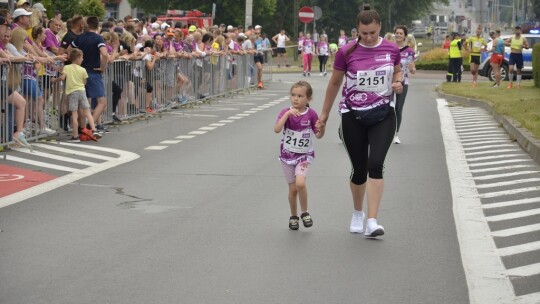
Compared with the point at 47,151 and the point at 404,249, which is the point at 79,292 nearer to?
the point at 404,249

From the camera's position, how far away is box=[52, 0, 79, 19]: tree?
4759 centimetres

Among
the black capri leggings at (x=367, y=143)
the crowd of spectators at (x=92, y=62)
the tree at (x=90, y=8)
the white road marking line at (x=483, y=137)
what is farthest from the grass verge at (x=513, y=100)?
the tree at (x=90, y=8)

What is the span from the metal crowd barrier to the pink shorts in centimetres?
693

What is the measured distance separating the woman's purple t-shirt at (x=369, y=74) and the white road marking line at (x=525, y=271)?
6.19ft

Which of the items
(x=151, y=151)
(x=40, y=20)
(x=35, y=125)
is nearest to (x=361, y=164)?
(x=151, y=151)

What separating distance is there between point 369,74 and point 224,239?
1.68m

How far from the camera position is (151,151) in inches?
655

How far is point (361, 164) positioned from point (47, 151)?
7459 mm

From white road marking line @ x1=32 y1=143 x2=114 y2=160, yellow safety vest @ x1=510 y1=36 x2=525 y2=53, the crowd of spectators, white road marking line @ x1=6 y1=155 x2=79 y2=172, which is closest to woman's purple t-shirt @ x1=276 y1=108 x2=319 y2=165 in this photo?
white road marking line @ x1=6 y1=155 x2=79 y2=172

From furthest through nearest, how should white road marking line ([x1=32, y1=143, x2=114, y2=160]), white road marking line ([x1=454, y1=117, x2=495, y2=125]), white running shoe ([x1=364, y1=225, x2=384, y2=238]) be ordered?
white road marking line ([x1=454, y1=117, x2=495, y2=125])
white road marking line ([x1=32, y1=143, x2=114, y2=160])
white running shoe ([x1=364, y1=225, x2=384, y2=238])

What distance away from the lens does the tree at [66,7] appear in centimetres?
4759

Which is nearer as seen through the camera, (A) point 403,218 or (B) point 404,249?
(B) point 404,249

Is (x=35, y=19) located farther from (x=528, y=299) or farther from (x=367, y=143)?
(x=528, y=299)

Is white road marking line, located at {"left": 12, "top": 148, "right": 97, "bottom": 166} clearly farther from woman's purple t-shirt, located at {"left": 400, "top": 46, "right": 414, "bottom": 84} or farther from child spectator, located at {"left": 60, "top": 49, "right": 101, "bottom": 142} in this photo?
woman's purple t-shirt, located at {"left": 400, "top": 46, "right": 414, "bottom": 84}
